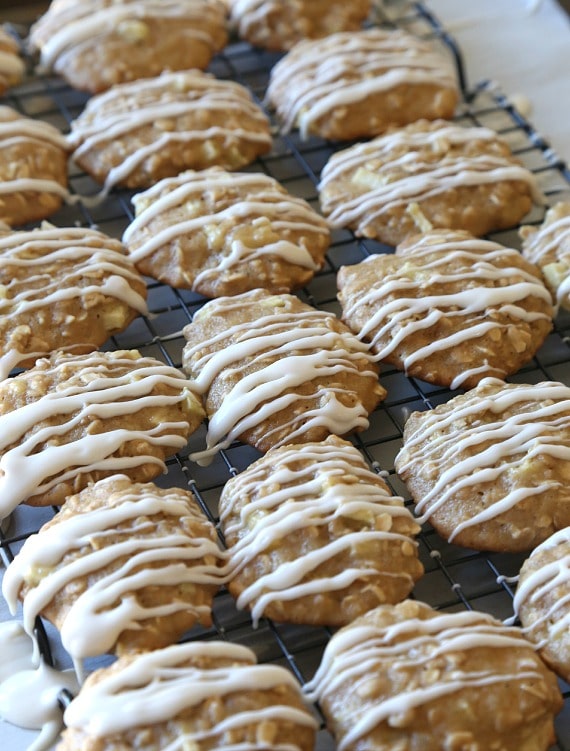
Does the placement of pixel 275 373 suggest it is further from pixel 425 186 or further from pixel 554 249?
pixel 554 249

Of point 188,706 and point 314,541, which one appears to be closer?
point 188,706

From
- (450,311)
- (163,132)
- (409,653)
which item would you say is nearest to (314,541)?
(409,653)

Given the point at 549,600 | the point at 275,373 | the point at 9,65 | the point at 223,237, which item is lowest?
the point at 549,600

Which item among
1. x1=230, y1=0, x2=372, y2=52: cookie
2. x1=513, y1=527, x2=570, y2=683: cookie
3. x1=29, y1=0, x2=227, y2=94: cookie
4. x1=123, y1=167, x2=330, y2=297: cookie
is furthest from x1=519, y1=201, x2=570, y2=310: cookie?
x1=29, y1=0, x2=227, y2=94: cookie

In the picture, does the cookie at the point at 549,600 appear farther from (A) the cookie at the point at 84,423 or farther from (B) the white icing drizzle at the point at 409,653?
(A) the cookie at the point at 84,423

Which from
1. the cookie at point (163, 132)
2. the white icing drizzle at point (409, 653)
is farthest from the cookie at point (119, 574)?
the cookie at point (163, 132)

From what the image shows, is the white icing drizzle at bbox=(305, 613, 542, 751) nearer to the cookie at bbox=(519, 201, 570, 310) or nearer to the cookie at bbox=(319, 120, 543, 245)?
the cookie at bbox=(519, 201, 570, 310)
